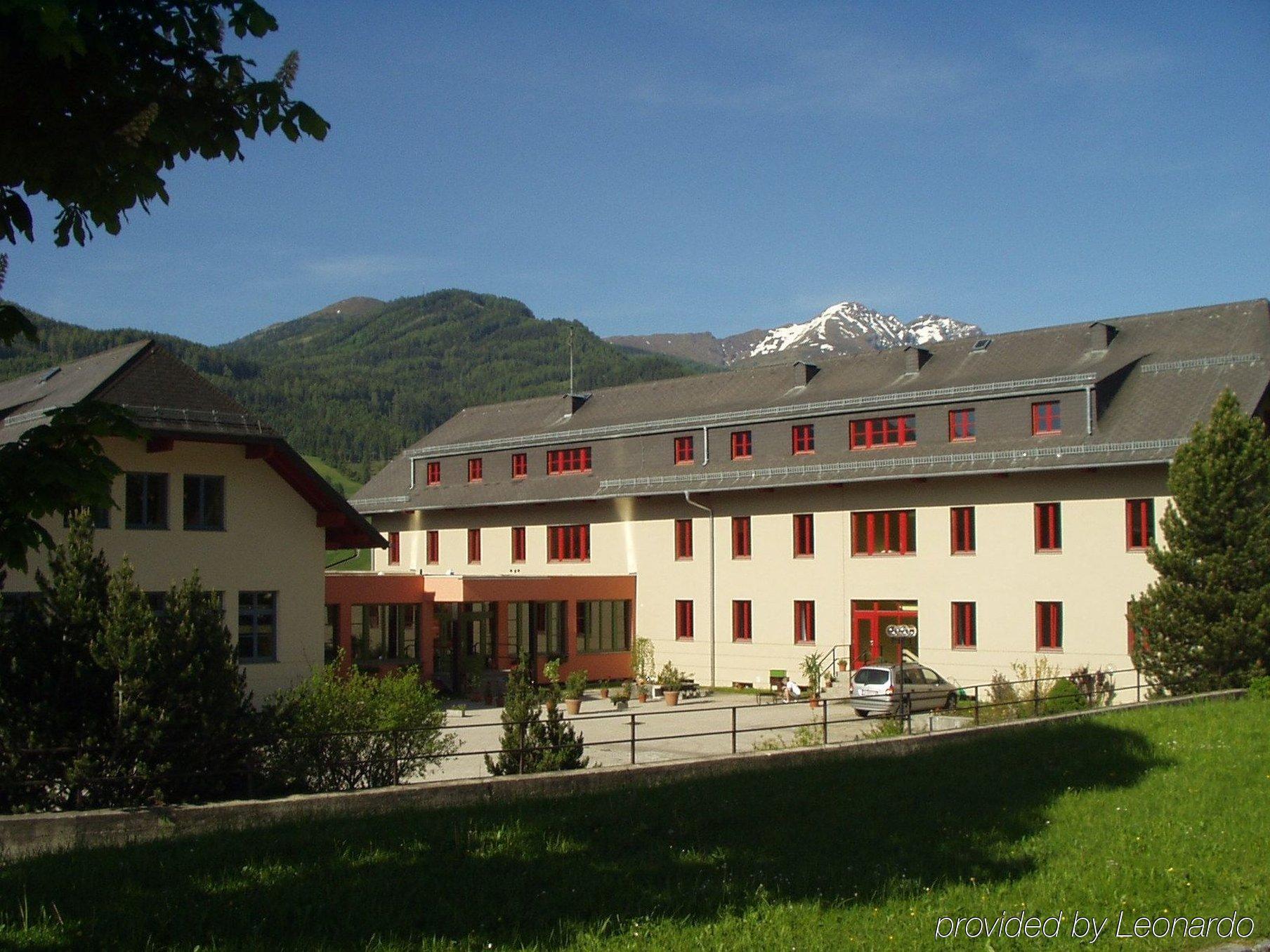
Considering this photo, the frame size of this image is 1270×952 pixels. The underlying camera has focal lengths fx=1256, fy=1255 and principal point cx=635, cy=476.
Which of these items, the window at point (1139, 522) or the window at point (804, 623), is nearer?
the window at point (1139, 522)

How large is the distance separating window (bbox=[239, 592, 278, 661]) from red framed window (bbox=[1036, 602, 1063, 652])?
20190 mm

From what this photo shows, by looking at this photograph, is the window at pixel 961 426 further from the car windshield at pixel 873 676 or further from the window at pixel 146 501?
the window at pixel 146 501

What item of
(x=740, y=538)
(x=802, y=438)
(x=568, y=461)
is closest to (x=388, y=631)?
(x=568, y=461)

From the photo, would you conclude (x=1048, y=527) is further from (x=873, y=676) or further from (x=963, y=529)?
(x=873, y=676)

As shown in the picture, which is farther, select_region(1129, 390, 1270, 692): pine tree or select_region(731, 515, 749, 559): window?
select_region(731, 515, 749, 559): window

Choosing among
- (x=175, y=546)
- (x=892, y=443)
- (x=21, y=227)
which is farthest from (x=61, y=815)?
(x=892, y=443)

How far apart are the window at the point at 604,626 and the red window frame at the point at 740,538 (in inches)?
190

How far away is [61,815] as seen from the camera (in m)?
12.5

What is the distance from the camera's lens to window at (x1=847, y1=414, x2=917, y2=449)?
37.8 metres

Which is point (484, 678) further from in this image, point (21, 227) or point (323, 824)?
point (21, 227)

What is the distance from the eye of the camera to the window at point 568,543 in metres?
45.2

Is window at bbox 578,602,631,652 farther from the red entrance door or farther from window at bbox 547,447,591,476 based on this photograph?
the red entrance door

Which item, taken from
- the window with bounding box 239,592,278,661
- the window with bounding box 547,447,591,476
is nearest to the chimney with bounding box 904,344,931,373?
the window with bounding box 547,447,591,476

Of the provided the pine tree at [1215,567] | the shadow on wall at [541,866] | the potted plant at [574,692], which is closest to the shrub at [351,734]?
the shadow on wall at [541,866]
